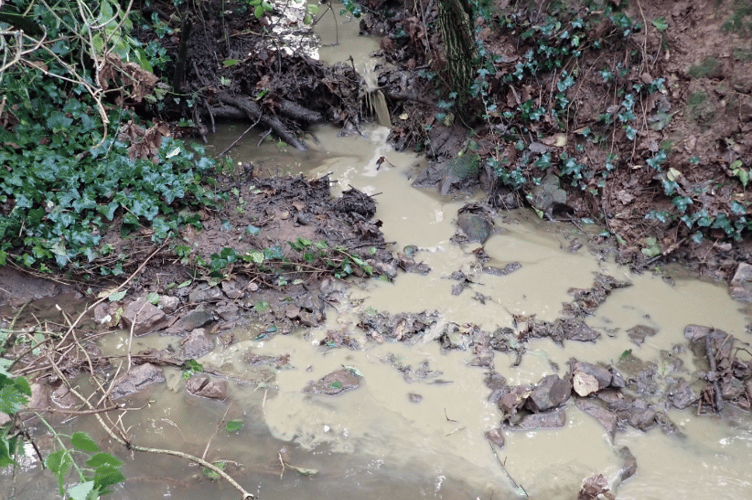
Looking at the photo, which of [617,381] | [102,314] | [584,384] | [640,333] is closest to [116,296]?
[102,314]

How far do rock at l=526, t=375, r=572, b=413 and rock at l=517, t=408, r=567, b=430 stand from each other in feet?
0.13

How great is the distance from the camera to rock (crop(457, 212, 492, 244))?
4887 mm

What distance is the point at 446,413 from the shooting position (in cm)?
352

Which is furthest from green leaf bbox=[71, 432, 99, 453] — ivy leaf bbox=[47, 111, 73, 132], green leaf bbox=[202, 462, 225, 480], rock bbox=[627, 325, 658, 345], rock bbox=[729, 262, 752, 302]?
rock bbox=[729, 262, 752, 302]

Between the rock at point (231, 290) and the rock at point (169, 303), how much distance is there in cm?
37

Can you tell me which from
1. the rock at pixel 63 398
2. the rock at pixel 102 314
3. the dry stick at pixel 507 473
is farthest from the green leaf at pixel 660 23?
the rock at pixel 63 398

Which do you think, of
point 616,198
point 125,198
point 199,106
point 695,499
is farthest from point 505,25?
point 695,499

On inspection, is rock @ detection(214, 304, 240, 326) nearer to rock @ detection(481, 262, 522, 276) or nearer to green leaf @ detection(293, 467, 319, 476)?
green leaf @ detection(293, 467, 319, 476)

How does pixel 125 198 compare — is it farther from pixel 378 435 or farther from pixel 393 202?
pixel 378 435

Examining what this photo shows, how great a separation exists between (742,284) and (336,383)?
3.32m

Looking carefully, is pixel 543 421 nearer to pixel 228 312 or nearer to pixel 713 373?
pixel 713 373

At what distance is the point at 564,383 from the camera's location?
358cm

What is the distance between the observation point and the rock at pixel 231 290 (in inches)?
171

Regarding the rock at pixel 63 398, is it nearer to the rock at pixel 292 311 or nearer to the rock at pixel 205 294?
the rock at pixel 205 294
